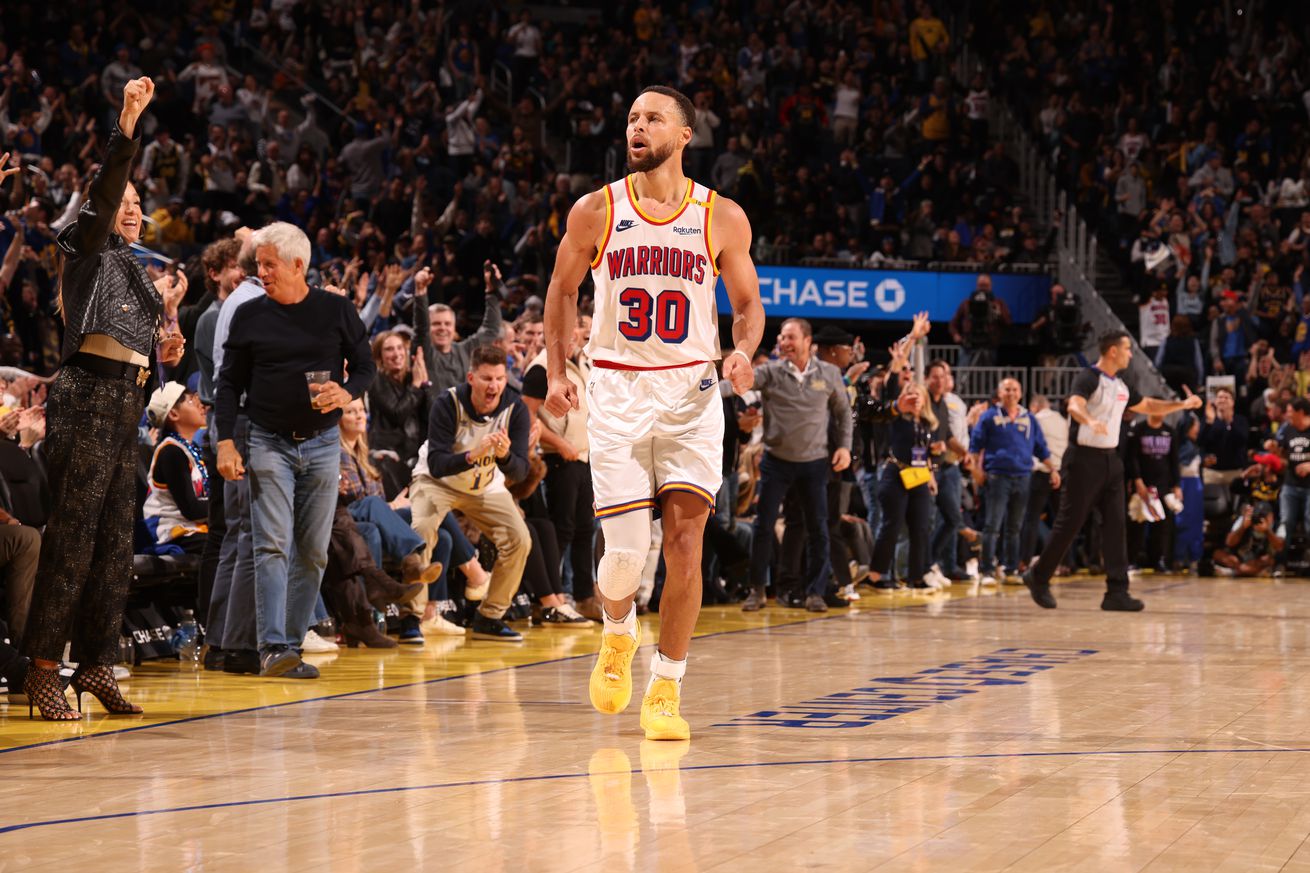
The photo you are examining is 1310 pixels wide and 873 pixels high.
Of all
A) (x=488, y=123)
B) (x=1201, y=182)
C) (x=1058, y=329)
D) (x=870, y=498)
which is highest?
(x=488, y=123)

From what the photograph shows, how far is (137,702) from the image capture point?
22.6ft

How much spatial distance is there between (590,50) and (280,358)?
16.4m

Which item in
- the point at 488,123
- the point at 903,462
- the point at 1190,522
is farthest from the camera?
the point at 488,123

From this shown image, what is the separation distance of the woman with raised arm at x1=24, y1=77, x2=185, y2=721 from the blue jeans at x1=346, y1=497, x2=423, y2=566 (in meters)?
2.84

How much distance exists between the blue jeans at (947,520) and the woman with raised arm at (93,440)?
925 cm

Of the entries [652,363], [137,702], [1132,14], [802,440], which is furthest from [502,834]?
[1132,14]

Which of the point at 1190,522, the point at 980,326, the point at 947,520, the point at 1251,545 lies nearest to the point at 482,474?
the point at 947,520

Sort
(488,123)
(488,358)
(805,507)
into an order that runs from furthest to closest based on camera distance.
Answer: (488,123) → (805,507) → (488,358)

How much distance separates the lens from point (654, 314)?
5.94 metres

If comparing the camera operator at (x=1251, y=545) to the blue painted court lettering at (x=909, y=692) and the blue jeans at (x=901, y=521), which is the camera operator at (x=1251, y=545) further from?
the blue painted court lettering at (x=909, y=692)

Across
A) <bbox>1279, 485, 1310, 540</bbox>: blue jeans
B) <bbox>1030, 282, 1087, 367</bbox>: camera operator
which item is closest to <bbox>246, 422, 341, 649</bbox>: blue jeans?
<bbox>1279, 485, 1310, 540</bbox>: blue jeans

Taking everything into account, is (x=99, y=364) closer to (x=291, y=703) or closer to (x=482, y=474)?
(x=291, y=703)

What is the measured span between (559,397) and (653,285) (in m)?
0.51

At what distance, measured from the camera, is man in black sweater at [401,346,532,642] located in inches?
376
